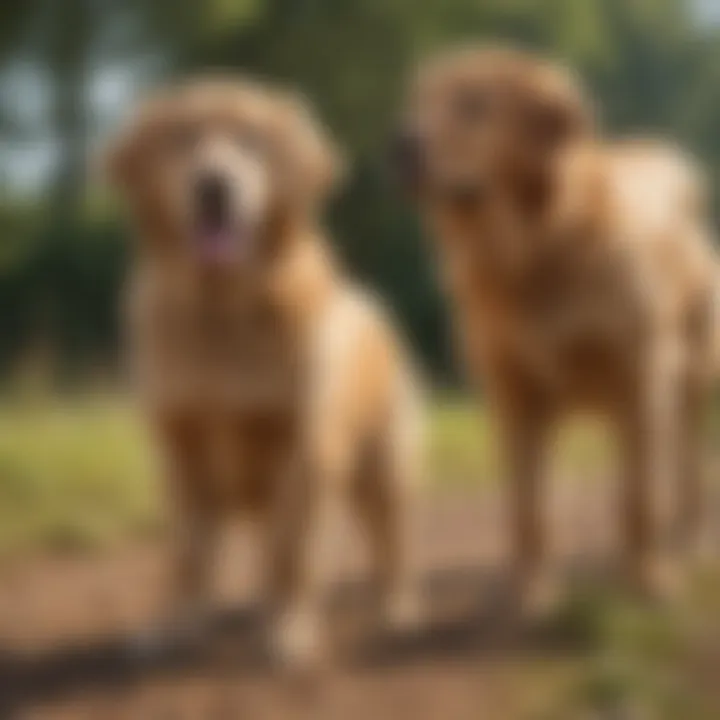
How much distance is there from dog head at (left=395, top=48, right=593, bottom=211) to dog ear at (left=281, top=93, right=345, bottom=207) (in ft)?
0.18

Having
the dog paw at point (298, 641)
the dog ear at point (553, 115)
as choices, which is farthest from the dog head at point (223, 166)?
the dog paw at point (298, 641)

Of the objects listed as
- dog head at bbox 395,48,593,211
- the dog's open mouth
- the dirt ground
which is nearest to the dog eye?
dog head at bbox 395,48,593,211

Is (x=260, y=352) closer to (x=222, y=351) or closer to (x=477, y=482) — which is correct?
(x=222, y=351)

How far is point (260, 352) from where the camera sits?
3.87ft

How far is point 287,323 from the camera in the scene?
1177 millimetres

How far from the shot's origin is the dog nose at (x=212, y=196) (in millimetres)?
1116

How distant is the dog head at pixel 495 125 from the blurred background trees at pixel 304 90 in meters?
0.04

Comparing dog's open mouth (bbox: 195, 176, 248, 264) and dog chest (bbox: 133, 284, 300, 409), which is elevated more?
dog's open mouth (bbox: 195, 176, 248, 264)

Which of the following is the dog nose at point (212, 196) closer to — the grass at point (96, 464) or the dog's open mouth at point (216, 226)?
the dog's open mouth at point (216, 226)

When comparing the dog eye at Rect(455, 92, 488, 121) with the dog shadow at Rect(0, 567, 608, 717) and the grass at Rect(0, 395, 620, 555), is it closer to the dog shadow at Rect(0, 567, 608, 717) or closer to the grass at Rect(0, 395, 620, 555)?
the grass at Rect(0, 395, 620, 555)

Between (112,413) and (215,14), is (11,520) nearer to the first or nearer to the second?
(112,413)

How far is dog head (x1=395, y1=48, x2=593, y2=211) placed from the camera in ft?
3.86

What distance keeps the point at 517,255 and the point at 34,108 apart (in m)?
0.41

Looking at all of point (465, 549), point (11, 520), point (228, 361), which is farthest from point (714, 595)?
point (11, 520)
